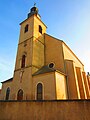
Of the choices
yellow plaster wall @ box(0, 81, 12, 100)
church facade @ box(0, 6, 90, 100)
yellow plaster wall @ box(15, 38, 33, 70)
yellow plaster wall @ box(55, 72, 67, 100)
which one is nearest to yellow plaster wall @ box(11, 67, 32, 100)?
church facade @ box(0, 6, 90, 100)

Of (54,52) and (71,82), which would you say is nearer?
(71,82)

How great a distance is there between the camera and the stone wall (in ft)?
21.6

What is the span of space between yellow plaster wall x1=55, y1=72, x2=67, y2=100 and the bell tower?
348 centimetres

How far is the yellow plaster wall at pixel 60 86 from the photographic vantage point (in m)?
12.3

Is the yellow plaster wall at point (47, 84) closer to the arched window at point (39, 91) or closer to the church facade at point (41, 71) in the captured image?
the church facade at point (41, 71)

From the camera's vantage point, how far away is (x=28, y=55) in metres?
16.6

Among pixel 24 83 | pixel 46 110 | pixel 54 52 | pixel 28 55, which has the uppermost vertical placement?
pixel 54 52

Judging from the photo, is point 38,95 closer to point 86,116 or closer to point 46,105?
point 46,105

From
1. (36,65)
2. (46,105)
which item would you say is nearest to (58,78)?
(36,65)

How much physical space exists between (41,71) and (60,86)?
3.27m

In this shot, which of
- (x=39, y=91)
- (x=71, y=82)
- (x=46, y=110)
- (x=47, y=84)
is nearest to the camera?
(x=46, y=110)

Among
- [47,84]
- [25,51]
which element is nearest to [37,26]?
[25,51]

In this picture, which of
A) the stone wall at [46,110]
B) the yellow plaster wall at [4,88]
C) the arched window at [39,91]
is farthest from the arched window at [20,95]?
the stone wall at [46,110]

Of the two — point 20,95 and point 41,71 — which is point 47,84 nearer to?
point 41,71
